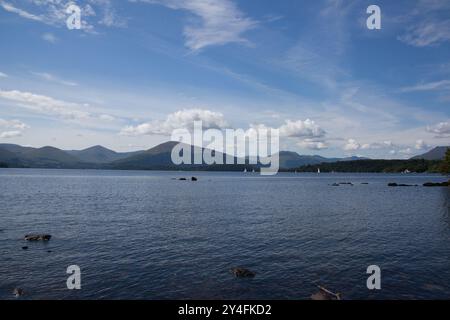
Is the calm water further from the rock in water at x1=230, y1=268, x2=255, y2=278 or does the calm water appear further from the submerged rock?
the submerged rock

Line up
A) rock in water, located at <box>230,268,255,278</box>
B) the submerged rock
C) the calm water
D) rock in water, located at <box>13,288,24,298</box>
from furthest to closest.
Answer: rock in water, located at <box>230,268,255,278</box>, the calm water, rock in water, located at <box>13,288,24,298</box>, the submerged rock

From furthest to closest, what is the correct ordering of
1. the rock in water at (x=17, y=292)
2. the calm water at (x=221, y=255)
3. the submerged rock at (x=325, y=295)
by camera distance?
the calm water at (x=221, y=255) → the rock in water at (x=17, y=292) → the submerged rock at (x=325, y=295)

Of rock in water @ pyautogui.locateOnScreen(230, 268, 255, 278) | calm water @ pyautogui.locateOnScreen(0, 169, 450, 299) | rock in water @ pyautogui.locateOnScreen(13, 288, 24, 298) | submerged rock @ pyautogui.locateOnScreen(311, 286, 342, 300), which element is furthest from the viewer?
rock in water @ pyautogui.locateOnScreen(230, 268, 255, 278)

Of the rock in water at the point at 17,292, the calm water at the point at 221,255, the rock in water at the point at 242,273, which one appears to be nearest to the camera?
the rock in water at the point at 17,292

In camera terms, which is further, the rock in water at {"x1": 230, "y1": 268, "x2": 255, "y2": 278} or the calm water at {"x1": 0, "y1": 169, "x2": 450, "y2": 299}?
the rock in water at {"x1": 230, "y1": 268, "x2": 255, "y2": 278}

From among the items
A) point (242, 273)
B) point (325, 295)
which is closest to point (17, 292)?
point (242, 273)

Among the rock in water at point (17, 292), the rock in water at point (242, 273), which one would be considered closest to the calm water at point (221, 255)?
the rock in water at point (17, 292)

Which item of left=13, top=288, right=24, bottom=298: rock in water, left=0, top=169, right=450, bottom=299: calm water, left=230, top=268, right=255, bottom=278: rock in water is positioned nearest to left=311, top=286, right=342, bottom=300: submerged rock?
left=0, top=169, right=450, bottom=299: calm water

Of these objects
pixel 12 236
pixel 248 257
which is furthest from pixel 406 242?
pixel 12 236

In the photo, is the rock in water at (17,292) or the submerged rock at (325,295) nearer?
the submerged rock at (325,295)

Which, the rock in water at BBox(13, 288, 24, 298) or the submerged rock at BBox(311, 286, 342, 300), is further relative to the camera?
the rock in water at BBox(13, 288, 24, 298)

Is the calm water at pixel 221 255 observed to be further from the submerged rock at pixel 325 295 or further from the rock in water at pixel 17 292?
the submerged rock at pixel 325 295

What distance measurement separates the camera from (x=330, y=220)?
6216cm
